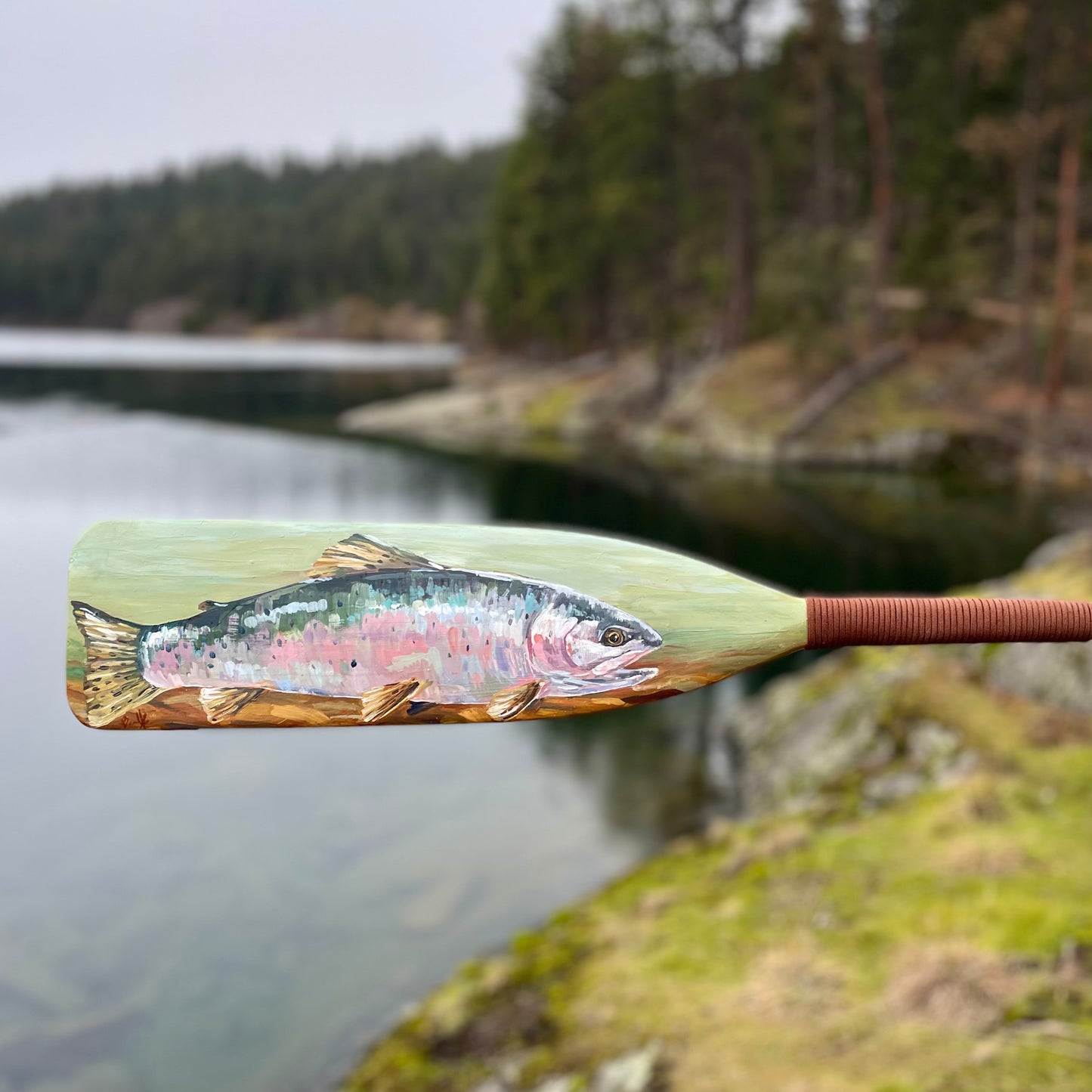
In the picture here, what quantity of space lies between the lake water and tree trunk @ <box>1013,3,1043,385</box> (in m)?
8.04

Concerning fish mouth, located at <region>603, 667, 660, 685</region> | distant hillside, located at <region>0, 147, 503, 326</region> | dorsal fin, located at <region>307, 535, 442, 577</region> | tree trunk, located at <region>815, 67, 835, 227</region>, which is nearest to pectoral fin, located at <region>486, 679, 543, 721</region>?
fish mouth, located at <region>603, 667, 660, 685</region>

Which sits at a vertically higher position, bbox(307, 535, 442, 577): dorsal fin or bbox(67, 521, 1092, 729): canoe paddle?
bbox(307, 535, 442, 577): dorsal fin

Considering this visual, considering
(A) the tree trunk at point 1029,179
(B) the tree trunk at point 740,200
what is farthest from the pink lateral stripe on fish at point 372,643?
(B) the tree trunk at point 740,200

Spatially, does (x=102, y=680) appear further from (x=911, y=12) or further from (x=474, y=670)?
(x=911, y=12)

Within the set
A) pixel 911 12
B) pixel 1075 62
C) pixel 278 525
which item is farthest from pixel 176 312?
pixel 278 525

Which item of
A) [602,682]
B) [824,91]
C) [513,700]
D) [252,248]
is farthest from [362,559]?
[252,248]

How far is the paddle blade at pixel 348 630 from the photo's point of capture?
169 cm

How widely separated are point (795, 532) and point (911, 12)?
18701 mm

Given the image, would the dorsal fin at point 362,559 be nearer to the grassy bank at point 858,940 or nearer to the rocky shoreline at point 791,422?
the grassy bank at point 858,940

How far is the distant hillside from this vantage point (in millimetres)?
104312

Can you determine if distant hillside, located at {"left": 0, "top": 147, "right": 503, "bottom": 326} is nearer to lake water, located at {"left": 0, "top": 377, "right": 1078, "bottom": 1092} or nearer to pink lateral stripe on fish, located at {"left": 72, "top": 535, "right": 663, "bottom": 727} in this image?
lake water, located at {"left": 0, "top": 377, "right": 1078, "bottom": 1092}

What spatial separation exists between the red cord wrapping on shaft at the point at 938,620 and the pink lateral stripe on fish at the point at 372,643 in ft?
1.39

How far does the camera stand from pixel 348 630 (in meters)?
1.72

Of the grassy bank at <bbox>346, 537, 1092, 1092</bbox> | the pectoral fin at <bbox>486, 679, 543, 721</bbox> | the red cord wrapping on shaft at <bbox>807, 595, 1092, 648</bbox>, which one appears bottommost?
the grassy bank at <bbox>346, 537, 1092, 1092</bbox>
